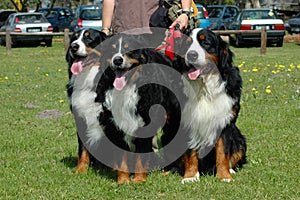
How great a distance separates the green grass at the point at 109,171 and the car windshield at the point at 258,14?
576 inches

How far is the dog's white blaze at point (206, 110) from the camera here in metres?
5.27

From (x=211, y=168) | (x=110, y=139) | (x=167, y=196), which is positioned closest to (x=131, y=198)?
(x=167, y=196)

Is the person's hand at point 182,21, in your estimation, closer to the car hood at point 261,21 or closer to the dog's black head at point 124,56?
the dog's black head at point 124,56

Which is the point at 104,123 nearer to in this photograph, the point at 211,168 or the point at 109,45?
the point at 109,45

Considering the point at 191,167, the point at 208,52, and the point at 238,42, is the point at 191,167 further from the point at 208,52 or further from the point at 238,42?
the point at 238,42

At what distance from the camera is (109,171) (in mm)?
5996

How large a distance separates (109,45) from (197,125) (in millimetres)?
1183

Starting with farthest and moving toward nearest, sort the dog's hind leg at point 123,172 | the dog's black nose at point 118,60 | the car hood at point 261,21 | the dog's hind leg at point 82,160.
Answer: the car hood at point 261,21, the dog's hind leg at point 82,160, the dog's hind leg at point 123,172, the dog's black nose at point 118,60

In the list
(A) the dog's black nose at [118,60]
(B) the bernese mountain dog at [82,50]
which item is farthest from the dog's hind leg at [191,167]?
(B) the bernese mountain dog at [82,50]

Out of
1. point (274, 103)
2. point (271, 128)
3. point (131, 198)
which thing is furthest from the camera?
point (274, 103)

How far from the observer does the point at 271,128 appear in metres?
8.05

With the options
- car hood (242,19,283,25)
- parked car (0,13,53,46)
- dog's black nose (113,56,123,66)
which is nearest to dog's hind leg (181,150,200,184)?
dog's black nose (113,56,123,66)

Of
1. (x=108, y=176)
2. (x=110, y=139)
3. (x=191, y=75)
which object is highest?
(x=191, y=75)

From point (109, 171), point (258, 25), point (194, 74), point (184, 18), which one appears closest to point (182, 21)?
point (184, 18)
